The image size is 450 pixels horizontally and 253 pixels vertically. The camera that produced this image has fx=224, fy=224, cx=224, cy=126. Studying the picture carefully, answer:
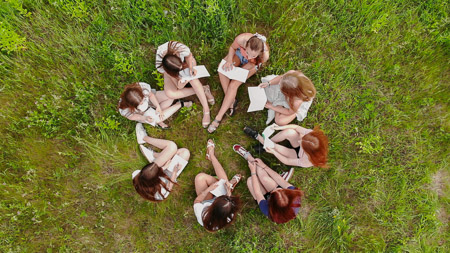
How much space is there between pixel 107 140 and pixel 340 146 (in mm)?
4046

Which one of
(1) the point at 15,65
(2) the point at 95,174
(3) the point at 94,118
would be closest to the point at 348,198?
(2) the point at 95,174

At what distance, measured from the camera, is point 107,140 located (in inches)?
152

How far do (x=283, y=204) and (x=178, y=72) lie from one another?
239 cm

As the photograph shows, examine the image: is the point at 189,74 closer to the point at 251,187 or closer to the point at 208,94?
the point at 208,94

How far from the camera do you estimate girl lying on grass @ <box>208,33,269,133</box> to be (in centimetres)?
324

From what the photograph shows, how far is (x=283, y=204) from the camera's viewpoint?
10.1 ft

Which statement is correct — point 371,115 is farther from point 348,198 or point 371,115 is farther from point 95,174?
point 95,174

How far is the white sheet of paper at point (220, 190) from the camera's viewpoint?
3.65 m

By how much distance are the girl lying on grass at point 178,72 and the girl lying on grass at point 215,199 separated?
2.54ft

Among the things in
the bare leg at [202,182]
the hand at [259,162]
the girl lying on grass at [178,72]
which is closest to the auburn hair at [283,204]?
the hand at [259,162]

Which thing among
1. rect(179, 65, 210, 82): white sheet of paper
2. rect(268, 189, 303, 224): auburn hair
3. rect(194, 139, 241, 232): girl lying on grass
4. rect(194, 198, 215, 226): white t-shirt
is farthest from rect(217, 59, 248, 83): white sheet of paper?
rect(194, 198, 215, 226): white t-shirt

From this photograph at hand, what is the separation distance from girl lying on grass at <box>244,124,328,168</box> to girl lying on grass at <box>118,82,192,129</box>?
1.44m

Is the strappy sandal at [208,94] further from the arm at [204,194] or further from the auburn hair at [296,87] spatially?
the arm at [204,194]

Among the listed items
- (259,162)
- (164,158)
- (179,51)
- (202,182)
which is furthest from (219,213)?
(179,51)
